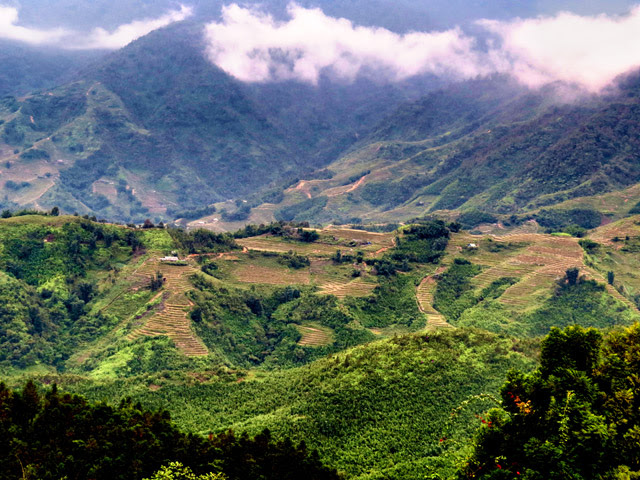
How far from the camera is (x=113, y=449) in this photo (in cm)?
2809

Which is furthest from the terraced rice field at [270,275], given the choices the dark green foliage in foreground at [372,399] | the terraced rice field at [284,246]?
the dark green foliage in foreground at [372,399]

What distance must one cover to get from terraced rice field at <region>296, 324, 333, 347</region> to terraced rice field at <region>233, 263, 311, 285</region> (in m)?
12.5

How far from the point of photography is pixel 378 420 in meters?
39.5

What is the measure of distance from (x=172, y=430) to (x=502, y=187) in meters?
175

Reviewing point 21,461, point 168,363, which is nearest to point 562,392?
point 21,461

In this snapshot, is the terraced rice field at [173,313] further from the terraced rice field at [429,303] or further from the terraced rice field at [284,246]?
the terraced rice field at [429,303]

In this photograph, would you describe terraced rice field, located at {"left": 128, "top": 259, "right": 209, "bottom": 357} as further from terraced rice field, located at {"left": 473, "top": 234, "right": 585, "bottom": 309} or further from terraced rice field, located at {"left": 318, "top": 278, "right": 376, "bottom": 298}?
terraced rice field, located at {"left": 473, "top": 234, "right": 585, "bottom": 309}

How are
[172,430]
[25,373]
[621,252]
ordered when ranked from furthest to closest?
[621,252]
[25,373]
[172,430]

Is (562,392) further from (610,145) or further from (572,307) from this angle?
(610,145)

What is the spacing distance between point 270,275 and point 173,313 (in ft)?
68.3

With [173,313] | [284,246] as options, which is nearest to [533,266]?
[284,246]

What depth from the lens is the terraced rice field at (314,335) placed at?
6575cm

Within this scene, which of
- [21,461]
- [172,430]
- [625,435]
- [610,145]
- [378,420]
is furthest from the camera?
[610,145]

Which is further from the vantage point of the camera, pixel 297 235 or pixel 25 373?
pixel 297 235
